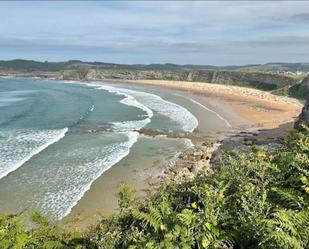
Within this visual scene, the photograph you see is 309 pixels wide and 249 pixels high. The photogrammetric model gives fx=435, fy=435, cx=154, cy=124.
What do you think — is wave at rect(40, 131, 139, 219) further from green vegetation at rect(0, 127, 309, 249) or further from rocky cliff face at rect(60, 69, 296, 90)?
rocky cliff face at rect(60, 69, 296, 90)

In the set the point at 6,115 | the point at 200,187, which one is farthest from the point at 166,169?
the point at 6,115

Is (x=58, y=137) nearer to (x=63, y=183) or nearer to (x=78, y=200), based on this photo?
(x=63, y=183)

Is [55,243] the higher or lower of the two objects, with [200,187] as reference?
lower

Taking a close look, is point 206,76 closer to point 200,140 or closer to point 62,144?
point 200,140

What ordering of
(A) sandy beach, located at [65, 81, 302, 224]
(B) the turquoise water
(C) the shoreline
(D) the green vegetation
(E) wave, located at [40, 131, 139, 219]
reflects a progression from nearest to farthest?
(D) the green vegetation < (E) wave, located at [40, 131, 139, 219] < (A) sandy beach, located at [65, 81, 302, 224] < (B) the turquoise water < (C) the shoreline

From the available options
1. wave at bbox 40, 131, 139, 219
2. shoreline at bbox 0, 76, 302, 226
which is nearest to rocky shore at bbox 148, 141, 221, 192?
shoreline at bbox 0, 76, 302, 226

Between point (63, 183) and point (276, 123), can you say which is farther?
point (276, 123)

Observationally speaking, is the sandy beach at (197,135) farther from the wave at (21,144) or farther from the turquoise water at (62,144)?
the wave at (21,144)
